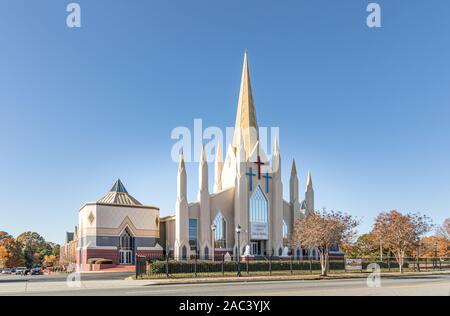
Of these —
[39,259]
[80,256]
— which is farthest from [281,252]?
[39,259]

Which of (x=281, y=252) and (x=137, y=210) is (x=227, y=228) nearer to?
(x=281, y=252)

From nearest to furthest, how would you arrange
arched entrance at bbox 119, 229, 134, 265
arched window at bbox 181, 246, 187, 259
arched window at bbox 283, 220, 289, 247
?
arched window at bbox 181, 246, 187, 259 → arched entrance at bbox 119, 229, 134, 265 → arched window at bbox 283, 220, 289, 247

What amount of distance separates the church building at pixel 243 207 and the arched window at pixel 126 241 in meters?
5.84

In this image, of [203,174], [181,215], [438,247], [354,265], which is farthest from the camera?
[438,247]

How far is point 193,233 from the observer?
6350cm

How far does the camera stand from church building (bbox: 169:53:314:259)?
63000 mm

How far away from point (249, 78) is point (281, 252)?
2731 cm

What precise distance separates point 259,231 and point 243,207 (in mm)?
4265

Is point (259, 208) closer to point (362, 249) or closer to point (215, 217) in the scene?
point (215, 217)

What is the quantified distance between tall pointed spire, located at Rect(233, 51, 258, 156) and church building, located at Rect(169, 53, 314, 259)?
149 millimetres

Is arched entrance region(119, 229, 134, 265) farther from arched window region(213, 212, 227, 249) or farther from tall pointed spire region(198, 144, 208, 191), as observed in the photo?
tall pointed spire region(198, 144, 208, 191)

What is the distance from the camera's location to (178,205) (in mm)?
62344

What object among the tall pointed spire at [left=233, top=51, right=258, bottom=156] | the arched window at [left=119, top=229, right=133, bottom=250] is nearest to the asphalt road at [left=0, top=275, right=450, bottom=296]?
the arched window at [left=119, top=229, right=133, bottom=250]

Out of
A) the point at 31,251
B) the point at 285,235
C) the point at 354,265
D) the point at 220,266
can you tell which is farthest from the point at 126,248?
the point at 31,251
